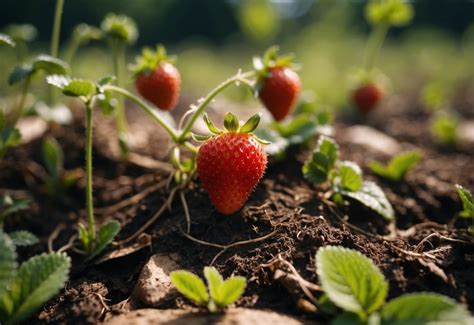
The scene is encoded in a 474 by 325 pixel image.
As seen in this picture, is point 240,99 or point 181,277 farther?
point 240,99

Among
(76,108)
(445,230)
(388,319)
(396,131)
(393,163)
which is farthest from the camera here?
(396,131)

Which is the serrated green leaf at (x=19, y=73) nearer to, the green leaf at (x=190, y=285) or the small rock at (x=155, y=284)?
the small rock at (x=155, y=284)

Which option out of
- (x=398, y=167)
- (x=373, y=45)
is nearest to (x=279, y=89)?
(x=398, y=167)

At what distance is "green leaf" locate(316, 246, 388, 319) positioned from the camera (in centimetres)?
113

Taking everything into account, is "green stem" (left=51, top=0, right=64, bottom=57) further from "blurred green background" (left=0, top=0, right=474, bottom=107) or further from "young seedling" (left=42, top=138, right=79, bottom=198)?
"blurred green background" (left=0, top=0, right=474, bottom=107)

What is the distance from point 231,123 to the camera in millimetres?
1473

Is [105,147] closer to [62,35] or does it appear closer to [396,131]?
[396,131]

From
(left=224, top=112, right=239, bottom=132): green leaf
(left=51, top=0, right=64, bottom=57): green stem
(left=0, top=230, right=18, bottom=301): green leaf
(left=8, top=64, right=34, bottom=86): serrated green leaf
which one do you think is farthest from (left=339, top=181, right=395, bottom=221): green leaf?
(left=51, top=0, right=64, bottom=57): green stem

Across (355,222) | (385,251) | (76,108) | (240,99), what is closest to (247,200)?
(355,222)

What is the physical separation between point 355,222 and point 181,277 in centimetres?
75

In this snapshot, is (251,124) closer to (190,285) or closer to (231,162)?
(231,162)

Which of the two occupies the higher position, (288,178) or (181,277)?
(288,178)

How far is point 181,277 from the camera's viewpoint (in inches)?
47.4

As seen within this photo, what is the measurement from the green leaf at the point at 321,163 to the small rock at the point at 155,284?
2.00 ft
